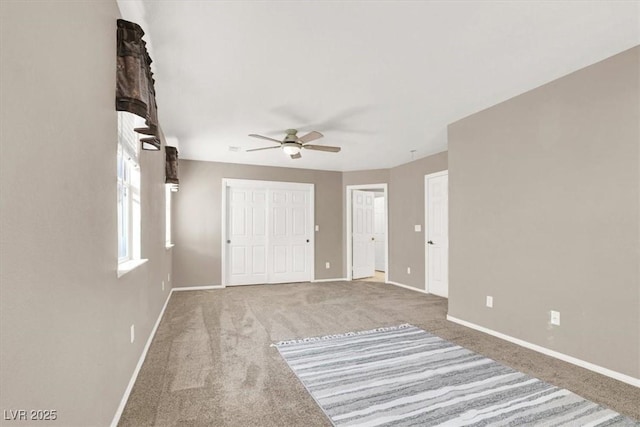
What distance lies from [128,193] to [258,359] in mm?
1776

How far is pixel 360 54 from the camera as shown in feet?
7.94

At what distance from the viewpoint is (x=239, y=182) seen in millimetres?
→ 6328

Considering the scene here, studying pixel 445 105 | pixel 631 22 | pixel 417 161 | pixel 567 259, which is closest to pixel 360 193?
pixel 417 161

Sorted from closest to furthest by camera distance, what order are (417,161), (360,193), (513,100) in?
(513,100)
(417,161)
(360,193)

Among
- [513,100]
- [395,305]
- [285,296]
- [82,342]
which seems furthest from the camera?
[285,296]

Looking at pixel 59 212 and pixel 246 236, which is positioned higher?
pixel 59 212

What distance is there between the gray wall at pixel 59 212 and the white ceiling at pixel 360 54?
73 centimetres

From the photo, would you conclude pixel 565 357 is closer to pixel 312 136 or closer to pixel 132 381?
pixel 312 136

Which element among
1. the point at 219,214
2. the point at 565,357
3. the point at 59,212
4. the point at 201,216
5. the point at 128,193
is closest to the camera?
the point at 59,212

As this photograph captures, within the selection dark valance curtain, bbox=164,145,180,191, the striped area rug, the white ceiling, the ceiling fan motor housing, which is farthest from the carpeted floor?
the white ceiling

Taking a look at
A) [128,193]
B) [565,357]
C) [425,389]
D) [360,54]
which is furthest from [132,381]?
[565,357]

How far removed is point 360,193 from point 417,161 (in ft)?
5.54

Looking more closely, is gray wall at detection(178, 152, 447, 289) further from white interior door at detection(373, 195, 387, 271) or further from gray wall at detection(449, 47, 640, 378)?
white interior door at detection(373, 195, 387, 271)

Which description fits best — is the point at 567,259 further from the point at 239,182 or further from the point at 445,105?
the point at 239,182
